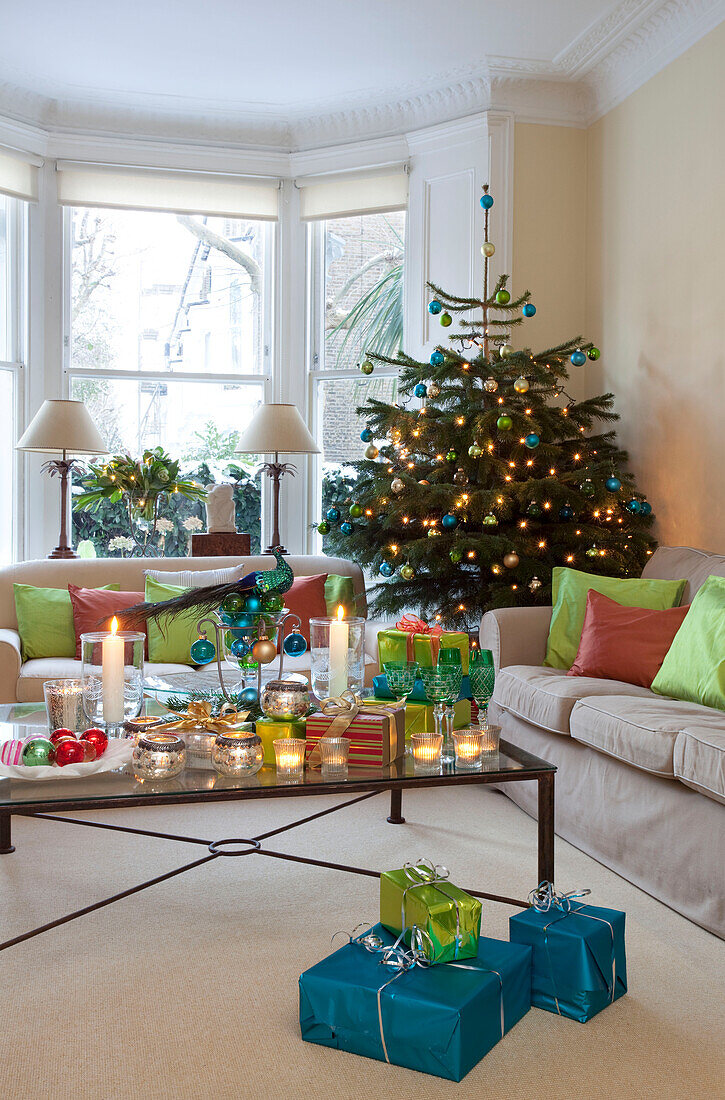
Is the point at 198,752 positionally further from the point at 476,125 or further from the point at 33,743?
the point at 476,125

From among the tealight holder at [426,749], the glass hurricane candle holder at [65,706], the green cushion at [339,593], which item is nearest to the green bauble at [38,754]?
the glass hurricane candle holder at [65,706]

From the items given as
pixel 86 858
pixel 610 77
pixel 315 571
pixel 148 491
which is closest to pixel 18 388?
pixel 148 491

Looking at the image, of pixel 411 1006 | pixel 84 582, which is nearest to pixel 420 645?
pixel 411 1006

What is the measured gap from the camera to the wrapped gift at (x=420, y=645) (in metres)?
2.48

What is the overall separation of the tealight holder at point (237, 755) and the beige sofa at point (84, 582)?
143 centimetres

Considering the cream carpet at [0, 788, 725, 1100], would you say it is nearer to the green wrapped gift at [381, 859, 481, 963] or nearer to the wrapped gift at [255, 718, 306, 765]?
the green wrapped gift at [381, 859, 481, 963]

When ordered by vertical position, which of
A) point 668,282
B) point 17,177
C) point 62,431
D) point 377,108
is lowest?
point 62,431

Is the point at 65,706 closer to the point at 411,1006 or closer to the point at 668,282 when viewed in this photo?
the point at 411,1006

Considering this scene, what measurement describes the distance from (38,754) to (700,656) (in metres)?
1.92

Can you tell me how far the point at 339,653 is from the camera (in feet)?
8.02

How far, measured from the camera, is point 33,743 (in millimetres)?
2080

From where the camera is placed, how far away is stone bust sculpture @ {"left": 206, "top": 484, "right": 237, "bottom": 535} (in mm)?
4852

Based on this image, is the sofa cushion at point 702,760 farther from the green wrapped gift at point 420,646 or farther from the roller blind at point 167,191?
the roller blind at point 167,191

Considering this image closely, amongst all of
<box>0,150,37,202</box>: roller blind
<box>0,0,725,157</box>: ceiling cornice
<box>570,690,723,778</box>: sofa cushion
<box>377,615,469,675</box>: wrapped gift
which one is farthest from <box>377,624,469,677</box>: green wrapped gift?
<box>0,150,37,202</box>: roller blind
